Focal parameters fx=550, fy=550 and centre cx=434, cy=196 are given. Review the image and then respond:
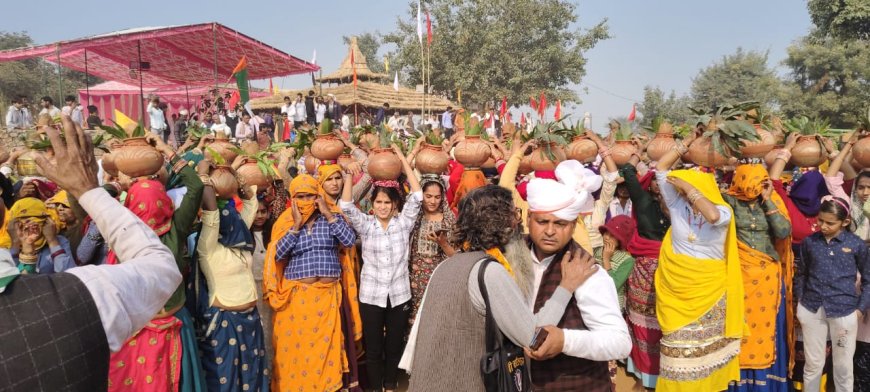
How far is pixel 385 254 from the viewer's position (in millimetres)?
4578

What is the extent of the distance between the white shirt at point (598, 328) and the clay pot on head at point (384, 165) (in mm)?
2491

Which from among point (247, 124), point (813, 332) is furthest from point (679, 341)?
point (247, 124)

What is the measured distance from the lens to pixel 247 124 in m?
16.8

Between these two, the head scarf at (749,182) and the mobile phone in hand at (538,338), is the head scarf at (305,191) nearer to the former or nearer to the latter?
the mobile phone in hand at (538,338)

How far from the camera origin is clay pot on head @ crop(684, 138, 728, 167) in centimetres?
366

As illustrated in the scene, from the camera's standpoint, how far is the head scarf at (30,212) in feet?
12.0

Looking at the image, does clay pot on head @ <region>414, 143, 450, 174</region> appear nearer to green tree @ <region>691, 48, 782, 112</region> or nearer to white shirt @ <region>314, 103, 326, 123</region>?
white shirt @ <region>314, 103, 326, 123</region>

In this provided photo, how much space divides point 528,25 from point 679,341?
33068 mm

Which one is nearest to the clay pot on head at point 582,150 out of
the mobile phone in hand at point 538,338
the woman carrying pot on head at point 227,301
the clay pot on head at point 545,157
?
the clay pot on head at point 545,157

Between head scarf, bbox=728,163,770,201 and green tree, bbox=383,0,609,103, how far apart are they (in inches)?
1151

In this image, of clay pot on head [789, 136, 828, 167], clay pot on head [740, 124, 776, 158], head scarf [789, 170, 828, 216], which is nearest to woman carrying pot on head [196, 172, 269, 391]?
clay pot on head [740, 124, 776, 158]

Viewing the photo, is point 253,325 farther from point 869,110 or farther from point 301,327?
point 869,110

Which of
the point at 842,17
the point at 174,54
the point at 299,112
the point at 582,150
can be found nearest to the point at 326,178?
the point at 582,150

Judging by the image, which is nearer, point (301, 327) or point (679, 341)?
point (679, 341)
